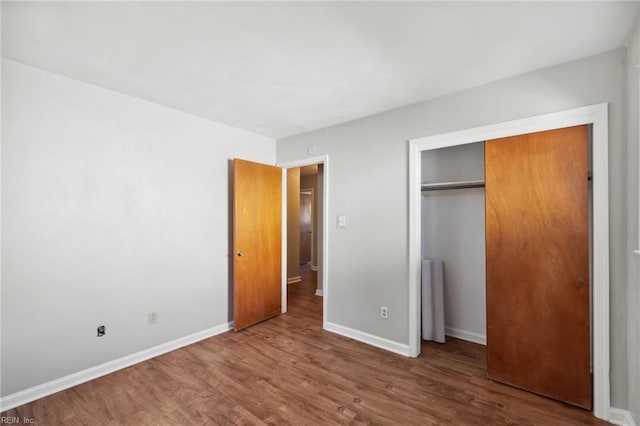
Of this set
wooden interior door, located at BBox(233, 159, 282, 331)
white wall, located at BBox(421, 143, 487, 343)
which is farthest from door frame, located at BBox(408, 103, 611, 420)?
wooden interior door, located at BBox(233, 159, 282, 331)

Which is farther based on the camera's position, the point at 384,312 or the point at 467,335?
the point at 467,335

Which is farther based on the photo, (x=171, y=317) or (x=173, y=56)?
(x=171, y=317)

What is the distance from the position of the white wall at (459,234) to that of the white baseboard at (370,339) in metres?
0.82

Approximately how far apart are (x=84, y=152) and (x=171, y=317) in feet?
5.73

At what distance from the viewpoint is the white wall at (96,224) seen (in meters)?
2.08

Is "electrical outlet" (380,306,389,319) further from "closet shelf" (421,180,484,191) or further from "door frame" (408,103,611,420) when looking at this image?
"door frame" (408,103,611,420)

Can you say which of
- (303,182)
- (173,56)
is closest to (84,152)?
(173,56)

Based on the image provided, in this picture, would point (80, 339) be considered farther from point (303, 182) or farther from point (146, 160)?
point (303, 182)

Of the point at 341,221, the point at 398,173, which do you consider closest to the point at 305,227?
the point at 341,221

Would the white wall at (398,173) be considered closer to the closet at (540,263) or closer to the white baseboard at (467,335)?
the closet at (540,263)

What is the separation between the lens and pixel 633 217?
175 cm

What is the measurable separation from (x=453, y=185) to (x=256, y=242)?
7.98 ft

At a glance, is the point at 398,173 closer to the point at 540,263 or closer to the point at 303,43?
the point at 540,263

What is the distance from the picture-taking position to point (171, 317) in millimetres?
2947
